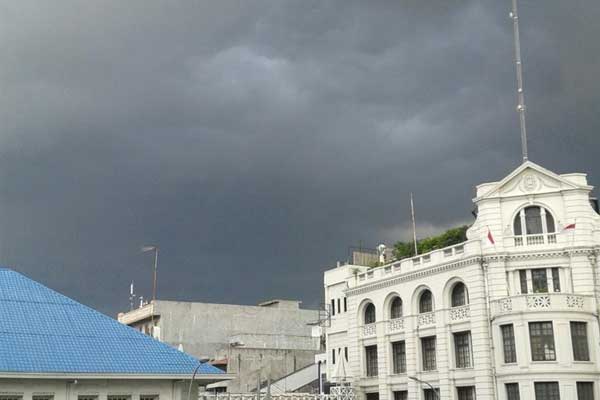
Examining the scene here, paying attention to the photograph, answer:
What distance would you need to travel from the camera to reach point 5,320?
44562 millimetres

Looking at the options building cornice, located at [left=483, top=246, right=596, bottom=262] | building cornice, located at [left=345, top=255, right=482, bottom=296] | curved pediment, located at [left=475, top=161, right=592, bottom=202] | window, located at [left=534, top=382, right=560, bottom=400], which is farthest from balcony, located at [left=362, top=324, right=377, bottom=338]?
window, located at [left=534, top=382, right=560, bottom=400]

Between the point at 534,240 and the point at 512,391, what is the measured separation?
1108 centimetres

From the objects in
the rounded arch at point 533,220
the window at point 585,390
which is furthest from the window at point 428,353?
the window at point 585,390

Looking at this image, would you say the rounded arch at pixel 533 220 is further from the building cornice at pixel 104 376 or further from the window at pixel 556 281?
the building cornice at pixel 104 376

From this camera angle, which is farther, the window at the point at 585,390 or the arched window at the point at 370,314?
the arched window at the point at 370,314

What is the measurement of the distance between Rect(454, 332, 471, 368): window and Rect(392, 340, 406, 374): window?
6.58 m

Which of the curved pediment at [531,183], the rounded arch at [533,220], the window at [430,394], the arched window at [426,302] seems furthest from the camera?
the arched window at [426,302]

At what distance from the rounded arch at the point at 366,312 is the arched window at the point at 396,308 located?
2898mm

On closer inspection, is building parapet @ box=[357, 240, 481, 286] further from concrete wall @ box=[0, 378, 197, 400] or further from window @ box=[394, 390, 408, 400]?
concrete wall @ box=[0, 378, 197, 400]

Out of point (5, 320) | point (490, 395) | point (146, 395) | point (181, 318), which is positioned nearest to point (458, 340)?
point (490, 395)

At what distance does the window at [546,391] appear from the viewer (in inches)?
2114

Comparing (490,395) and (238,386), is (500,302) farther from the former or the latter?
(238,386)

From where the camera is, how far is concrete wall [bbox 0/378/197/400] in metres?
42.6

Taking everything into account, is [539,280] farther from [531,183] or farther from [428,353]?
[428,353]
